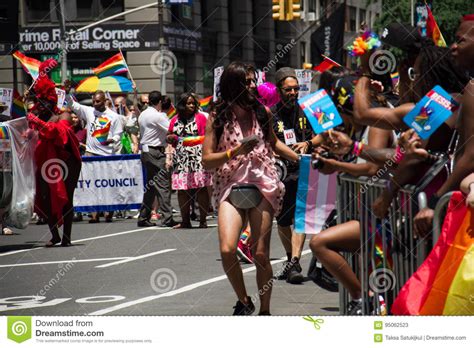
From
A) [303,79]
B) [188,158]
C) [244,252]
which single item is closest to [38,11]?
[303,79]

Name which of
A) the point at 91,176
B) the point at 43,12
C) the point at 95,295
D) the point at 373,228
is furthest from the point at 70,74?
the point at 373,228

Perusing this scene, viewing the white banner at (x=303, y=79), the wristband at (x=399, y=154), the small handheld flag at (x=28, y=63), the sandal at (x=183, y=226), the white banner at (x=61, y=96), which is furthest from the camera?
the white banner at (x=303, y=79)

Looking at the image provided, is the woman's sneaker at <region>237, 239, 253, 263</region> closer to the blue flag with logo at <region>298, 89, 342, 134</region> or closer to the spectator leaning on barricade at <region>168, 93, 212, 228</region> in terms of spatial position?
the spectator leaning on barricade at <region>168, 93, 212, 228</region>

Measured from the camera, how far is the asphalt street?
9.03 metres

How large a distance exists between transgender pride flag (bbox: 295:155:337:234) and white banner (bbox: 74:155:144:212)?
857cm

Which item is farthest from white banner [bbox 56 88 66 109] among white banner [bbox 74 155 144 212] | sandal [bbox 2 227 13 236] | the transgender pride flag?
the transgender pride flag

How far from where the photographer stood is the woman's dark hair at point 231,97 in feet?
26.5

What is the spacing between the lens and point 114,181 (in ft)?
60.6

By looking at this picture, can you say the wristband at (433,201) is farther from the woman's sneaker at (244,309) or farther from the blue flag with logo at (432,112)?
the woman's sneaker at (244,309)

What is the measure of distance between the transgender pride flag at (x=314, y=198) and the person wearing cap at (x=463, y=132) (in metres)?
4.17

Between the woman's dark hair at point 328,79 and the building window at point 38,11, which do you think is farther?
the building window at point 38,11

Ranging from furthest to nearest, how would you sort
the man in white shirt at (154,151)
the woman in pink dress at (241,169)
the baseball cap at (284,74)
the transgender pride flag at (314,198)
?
1. the man in white shirt at (154,151)
2. the baseball cap at (284,74)
3. the transgender pride flag at (314,198)
4. the woman in pink dress at (241,169)

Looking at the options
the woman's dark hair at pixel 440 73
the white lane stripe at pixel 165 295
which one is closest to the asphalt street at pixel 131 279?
the white lane stripe at pixel 165 295
